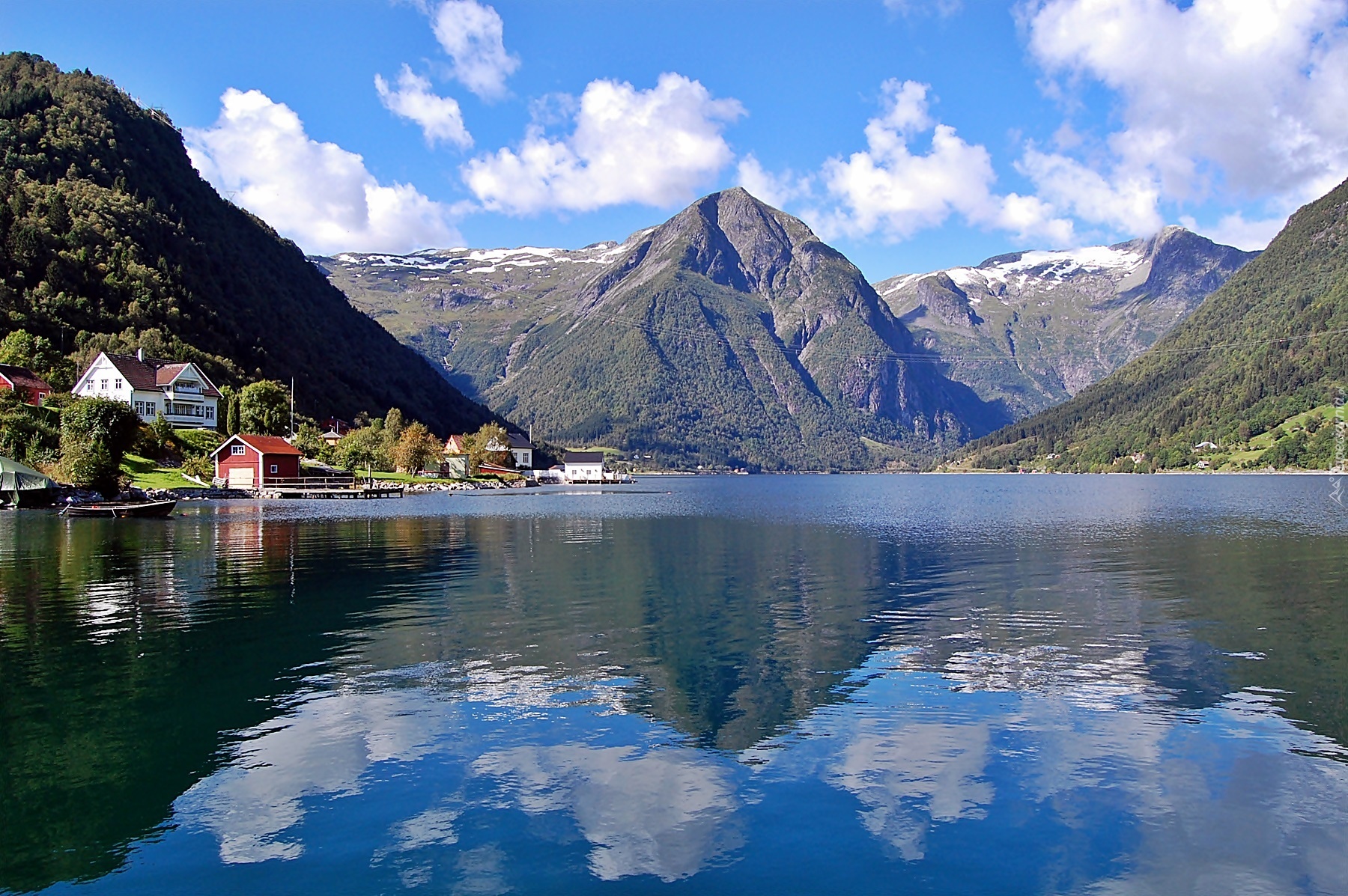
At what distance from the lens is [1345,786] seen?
17.4 m

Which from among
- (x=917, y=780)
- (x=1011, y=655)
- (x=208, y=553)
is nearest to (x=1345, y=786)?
(x=917, y=780)

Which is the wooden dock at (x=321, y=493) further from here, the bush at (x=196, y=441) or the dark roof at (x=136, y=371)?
Result: the dark roof at (x=136, y=371)

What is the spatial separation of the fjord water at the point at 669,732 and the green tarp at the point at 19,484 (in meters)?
51.2

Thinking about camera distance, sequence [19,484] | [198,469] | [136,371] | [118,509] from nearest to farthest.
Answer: [118,509], [19,484], [198,469], [136,371]

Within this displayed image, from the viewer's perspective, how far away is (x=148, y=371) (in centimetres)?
14138

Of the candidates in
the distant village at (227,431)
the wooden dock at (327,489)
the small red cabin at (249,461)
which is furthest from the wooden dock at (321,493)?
the small red cabin at (249,461)

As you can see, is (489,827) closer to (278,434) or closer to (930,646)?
(930,646)

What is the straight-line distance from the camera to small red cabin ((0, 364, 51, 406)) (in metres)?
112

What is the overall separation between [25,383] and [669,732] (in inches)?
5006

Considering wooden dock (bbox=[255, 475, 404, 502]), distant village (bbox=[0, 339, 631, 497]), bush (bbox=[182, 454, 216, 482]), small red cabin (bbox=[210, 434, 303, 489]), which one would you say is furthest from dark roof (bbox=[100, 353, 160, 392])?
wooden dock (bbox=[255, 475, 404, 502])

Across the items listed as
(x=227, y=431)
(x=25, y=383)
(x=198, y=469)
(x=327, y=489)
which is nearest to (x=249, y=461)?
(x=198, y=469)

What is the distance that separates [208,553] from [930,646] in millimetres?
42719

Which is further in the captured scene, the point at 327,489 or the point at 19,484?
the point at 327,489

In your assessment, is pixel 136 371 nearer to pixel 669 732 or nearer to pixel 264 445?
pixel 264 445
